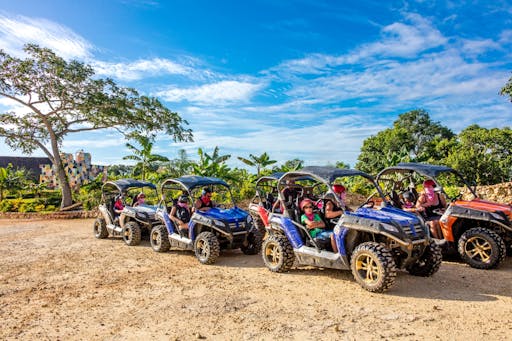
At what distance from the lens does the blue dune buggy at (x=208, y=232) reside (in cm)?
805

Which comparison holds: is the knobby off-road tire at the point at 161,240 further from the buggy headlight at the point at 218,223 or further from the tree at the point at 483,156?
the tree at the point at 483,156

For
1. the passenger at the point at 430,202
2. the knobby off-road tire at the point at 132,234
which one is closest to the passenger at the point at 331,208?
the passenger at the point at 430,202

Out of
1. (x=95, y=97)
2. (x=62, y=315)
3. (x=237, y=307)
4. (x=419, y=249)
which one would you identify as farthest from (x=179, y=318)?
(x=95, y=97)

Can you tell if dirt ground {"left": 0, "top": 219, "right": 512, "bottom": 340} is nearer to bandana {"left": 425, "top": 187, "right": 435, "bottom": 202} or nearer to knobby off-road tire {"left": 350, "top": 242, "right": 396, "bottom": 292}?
knobby off-road tire {"left": 350, "top": 242, "right": 396, "bottom": 292}

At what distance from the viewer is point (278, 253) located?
716 cm

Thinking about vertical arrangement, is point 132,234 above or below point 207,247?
below

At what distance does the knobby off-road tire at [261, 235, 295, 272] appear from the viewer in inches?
274

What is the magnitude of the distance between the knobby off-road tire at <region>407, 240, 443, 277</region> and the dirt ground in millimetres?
160

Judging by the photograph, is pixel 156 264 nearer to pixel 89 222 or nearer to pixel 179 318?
pixel 179 318

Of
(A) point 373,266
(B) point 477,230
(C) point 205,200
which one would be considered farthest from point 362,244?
(C) point 205,200

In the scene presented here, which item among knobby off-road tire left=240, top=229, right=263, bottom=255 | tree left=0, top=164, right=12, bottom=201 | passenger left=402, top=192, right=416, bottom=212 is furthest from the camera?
tree left=0, top=164, right=12, bottom=201

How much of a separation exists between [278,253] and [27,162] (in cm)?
4216

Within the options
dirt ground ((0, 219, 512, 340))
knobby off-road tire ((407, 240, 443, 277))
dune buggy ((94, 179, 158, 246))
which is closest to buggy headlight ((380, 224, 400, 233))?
dirt ground ((0, 219, 512, 340))

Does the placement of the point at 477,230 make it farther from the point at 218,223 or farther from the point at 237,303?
the point at 218,223
